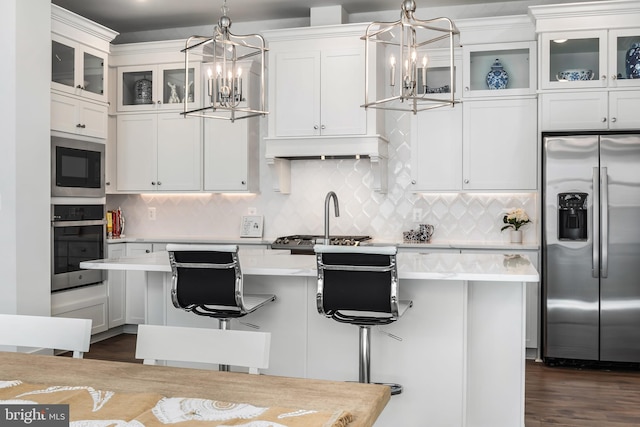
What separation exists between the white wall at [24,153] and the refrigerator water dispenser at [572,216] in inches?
145

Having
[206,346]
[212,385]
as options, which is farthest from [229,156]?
[212,385]

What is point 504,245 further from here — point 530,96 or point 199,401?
point 199,401

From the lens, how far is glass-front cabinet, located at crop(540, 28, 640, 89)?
4.71m

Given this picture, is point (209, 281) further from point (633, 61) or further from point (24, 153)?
point (633, 61)

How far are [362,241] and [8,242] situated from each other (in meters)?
2.64

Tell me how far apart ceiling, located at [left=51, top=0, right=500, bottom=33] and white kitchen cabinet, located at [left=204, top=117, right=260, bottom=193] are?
987 millimetres

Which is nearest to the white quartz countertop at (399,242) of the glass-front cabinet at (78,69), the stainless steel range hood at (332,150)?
the stainless steel range hood at (332,150)

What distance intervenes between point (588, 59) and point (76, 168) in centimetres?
403

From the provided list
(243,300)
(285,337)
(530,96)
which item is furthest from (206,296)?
(530,96)

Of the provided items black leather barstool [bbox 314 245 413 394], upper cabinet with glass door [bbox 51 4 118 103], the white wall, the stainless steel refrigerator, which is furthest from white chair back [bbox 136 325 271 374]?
upper cabinet with glass door [bbox 51 4 118 103]

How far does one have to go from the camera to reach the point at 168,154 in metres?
5.86

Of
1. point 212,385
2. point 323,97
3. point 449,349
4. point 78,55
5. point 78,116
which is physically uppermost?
point 78,55

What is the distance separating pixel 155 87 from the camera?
5863 millimetres

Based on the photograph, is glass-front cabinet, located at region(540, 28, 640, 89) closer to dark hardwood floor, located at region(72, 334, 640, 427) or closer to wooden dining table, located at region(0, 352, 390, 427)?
dark hardwood floor, located at region(72, 334, 640, 427)
